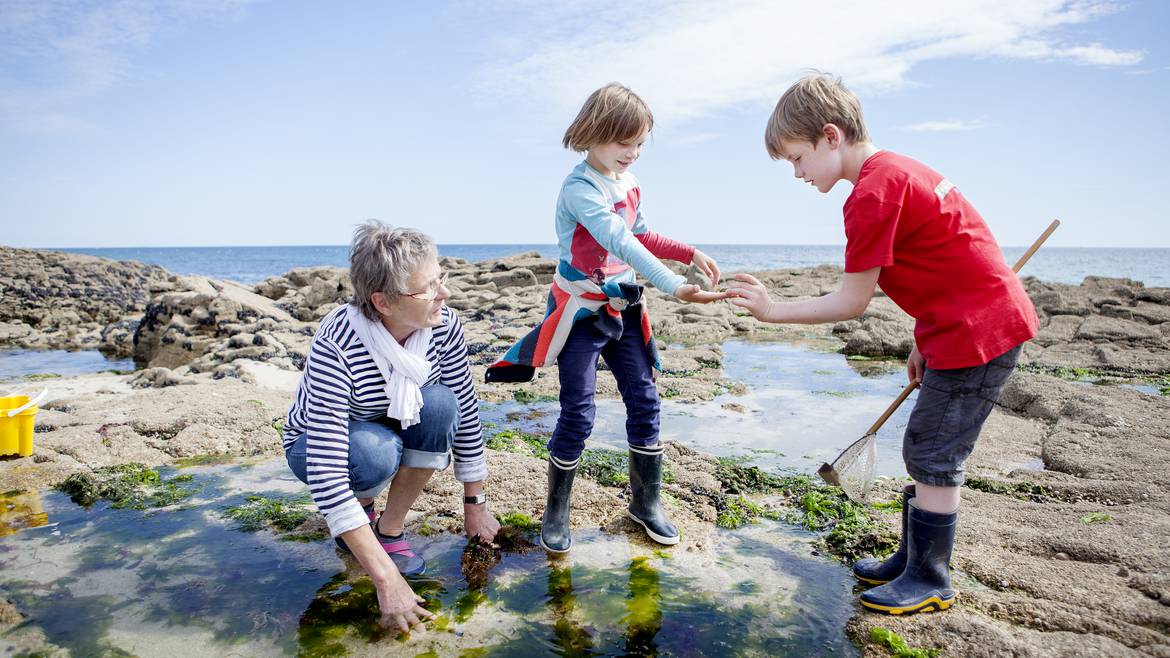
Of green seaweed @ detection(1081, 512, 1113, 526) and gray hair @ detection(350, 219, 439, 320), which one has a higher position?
gray hair @ detection(350, 219, 439, 320)

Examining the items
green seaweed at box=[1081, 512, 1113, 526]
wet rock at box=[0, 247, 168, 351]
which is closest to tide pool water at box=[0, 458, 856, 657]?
green seaweed at box=[1081, 512, 1113, 526]

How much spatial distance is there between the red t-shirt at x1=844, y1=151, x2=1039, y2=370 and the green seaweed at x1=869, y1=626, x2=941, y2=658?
92 centimetres

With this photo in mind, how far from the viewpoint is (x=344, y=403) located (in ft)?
→ 8.51

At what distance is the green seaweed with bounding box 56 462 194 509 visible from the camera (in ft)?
11.8

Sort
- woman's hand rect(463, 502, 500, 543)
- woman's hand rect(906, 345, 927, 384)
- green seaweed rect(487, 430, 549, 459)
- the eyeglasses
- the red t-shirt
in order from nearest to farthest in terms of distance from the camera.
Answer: the red t-shirt
the eyeglasses
woman's hand rect(906, 345, 927, 384)
woman's hand rect(463, 502, 500, 543)
green seaweed rect(487, 430, 549, 459)

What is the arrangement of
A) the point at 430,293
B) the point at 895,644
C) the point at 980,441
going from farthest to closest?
the point at 980,441 < the point at 430,293 < the point at 895,644

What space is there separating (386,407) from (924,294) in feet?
6.69

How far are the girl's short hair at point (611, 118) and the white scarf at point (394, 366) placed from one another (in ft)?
3.88

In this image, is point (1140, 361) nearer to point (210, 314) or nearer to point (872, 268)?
point (872, 268)

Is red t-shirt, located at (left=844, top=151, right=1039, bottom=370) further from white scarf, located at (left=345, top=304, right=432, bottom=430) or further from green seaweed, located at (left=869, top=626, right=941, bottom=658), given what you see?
white scarf, located at (left=345, top=304, right=432, bottom=430)

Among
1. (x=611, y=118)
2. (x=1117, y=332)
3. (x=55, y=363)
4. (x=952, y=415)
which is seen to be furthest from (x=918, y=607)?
(x=55, y=363)

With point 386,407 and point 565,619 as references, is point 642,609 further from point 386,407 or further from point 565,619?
point 386,407

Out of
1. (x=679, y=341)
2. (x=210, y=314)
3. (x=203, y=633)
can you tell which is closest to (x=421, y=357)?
(x=203, y=633)

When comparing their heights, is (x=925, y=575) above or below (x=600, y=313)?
below
